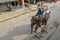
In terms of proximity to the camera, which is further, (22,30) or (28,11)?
(28,11)

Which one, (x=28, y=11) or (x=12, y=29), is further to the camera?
(x=28, y=11)

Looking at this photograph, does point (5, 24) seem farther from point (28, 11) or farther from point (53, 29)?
point (28, 11)

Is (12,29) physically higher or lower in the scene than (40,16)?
lower

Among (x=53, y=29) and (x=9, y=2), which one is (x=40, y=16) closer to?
(x=53, y=29)

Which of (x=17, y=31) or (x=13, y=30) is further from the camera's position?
(x=13, y=30)

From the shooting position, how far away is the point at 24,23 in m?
15.4

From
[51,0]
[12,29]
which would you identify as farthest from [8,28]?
[51,0]

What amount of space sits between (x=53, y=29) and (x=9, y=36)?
3.69m

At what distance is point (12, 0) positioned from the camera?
893 inches

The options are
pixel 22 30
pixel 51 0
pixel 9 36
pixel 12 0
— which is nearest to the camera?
pixel 9 36

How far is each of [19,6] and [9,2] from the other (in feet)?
6.13

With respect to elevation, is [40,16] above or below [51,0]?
above

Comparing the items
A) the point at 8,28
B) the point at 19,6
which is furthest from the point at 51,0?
the point at 8,28

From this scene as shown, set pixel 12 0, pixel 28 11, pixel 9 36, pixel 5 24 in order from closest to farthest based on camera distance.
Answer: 1. pixel 9 36
2. pixel 5 24
3. pixel 28 11
4. pixel 12 0
